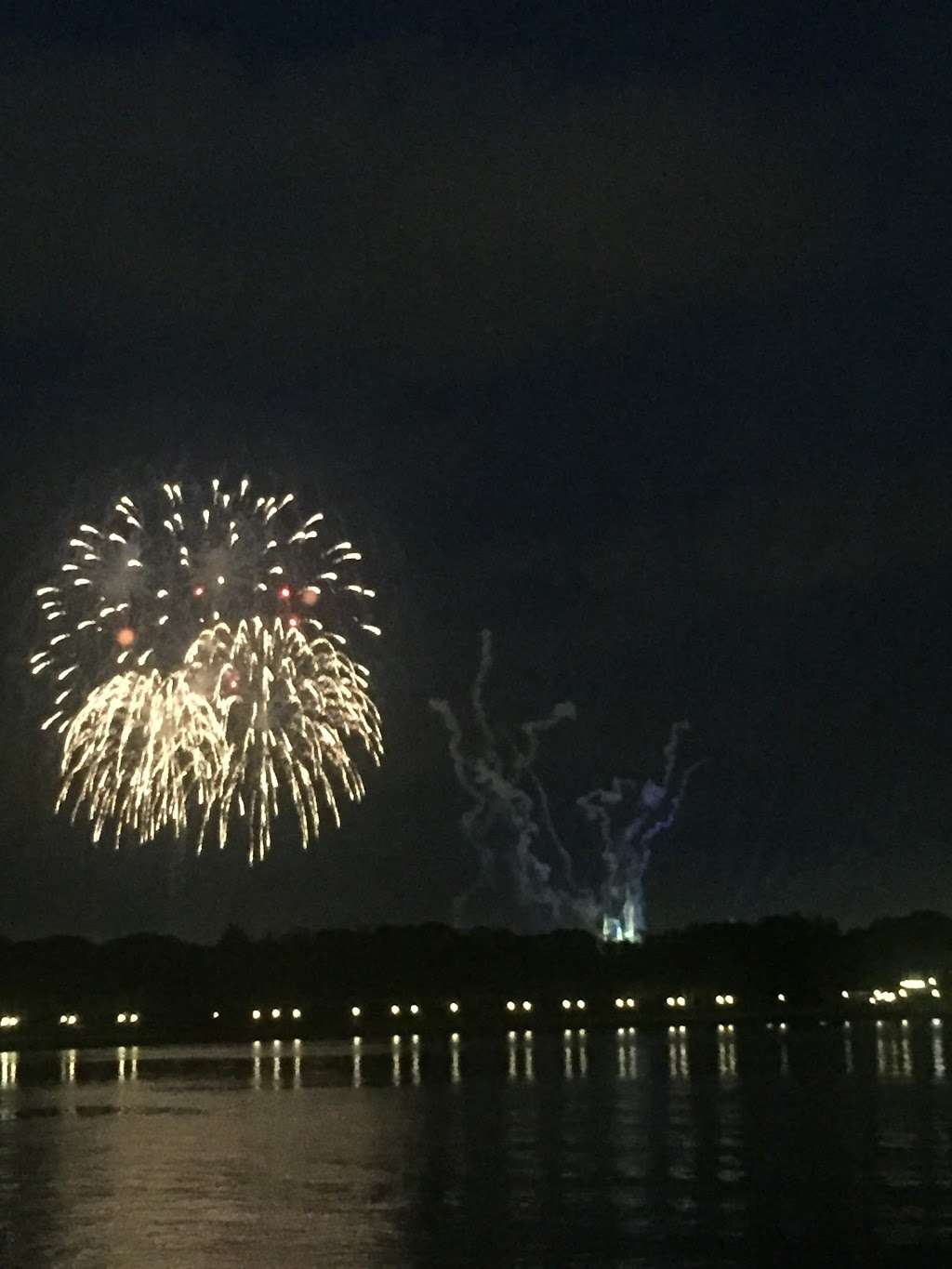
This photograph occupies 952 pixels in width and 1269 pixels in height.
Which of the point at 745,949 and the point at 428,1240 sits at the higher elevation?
the point at 745,949

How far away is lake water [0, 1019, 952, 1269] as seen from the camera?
924 inches

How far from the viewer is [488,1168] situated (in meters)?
31.8

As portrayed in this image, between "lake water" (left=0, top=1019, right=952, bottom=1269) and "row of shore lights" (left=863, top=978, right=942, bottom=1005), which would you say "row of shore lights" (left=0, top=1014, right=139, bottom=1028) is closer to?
"row of shore lights" (left=863, top=978, right=942, bottom=1005)

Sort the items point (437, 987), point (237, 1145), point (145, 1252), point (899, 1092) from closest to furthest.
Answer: point (145, 1252)
point (237, 1145)
point (899, 1092)
point (437, 987)

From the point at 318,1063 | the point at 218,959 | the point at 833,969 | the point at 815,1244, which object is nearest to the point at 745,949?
the point at 833,969

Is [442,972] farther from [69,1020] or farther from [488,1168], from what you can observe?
[488,1168]

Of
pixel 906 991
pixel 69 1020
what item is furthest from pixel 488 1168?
pixel 906 991

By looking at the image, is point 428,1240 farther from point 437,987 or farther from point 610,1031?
point 437,987

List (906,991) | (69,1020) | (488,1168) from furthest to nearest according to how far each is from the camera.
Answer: (906,991), (69,1020), (488,1168)

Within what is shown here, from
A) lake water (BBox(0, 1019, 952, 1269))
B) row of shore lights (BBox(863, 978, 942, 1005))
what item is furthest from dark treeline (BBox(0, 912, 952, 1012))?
lake water (BBox(0, 1019, 952, 1269))

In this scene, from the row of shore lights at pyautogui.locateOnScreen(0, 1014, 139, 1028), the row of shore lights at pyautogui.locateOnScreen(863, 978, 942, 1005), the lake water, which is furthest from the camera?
the row of shore lights at pyautogui.locateOnScreen(863, 978, 942, 1005)

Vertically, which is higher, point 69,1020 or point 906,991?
point 906,991

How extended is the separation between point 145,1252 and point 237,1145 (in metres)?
13.4

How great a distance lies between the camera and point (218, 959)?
493 feet
